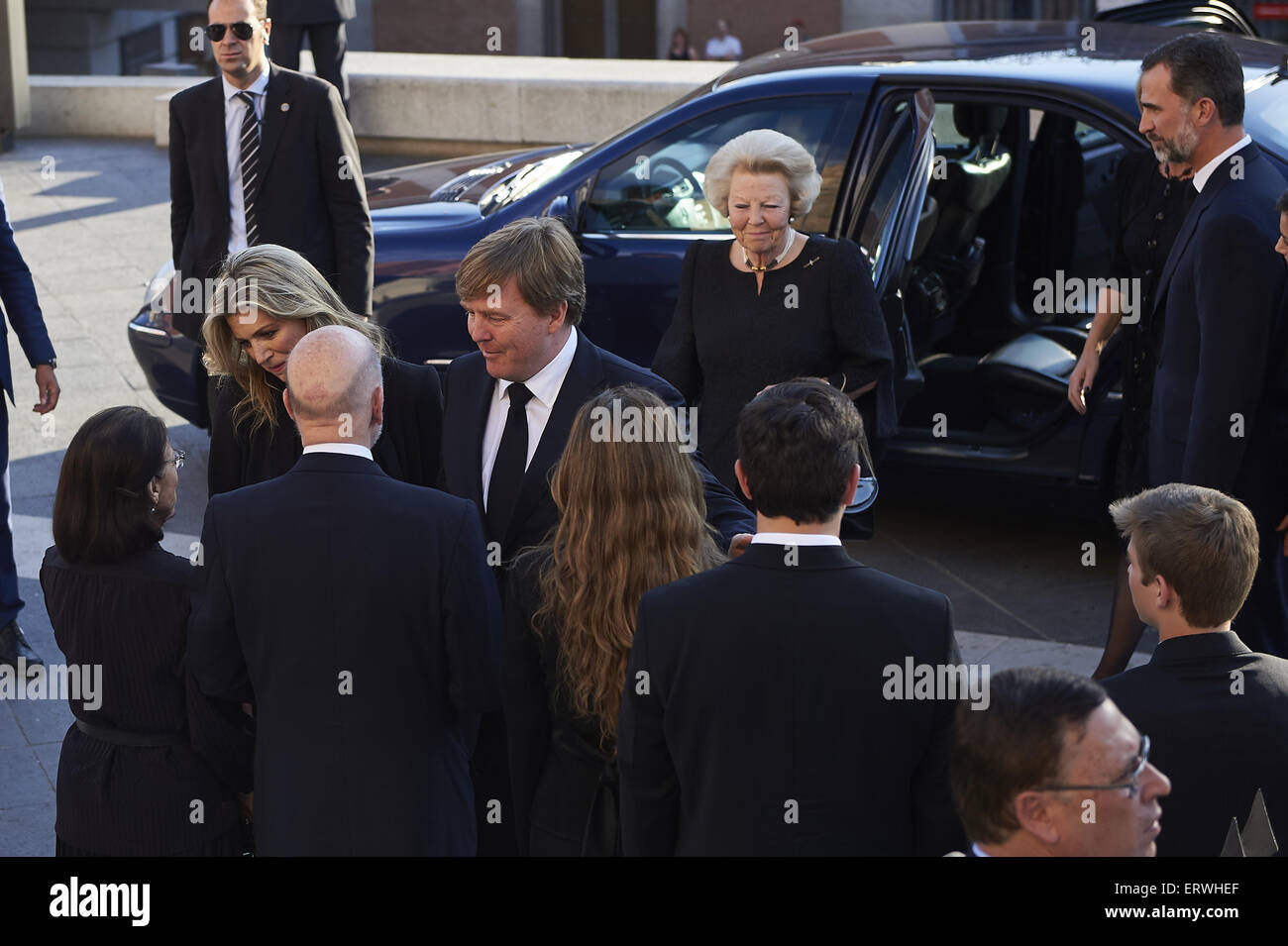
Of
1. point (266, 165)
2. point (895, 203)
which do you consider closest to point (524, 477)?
point (895, 203)

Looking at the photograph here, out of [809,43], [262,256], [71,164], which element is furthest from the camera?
[71,164]

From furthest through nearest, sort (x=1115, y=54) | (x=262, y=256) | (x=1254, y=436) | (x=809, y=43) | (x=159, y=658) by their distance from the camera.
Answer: (x=809, y=43) < (x=1115, y=54) < (x=1254, y=436) < (x=262, y=256) < (x=159, y=658)

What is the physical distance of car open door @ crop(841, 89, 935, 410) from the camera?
559 cm

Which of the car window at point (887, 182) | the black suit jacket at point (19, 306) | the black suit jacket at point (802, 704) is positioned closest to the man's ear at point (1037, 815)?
the black suit jacket at point (802, 704)

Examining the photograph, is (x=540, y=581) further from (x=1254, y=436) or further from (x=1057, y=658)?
(x=1057, y=658)

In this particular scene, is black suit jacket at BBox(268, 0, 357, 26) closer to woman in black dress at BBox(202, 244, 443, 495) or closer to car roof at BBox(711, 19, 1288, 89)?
car roof at BBox(711, 19, 1288, 89)

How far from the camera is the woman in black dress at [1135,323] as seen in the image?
472 centimetres

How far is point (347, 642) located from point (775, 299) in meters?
2.08

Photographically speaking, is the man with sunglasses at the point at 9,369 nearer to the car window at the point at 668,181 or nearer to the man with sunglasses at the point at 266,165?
the man with sunglasses at the point at 266,165

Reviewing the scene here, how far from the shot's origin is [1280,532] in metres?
4.57

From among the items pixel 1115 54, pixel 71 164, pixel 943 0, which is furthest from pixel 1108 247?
pixel 943 0

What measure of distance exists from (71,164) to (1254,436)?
1080 cm

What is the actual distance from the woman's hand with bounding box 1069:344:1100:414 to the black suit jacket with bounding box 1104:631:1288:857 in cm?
229

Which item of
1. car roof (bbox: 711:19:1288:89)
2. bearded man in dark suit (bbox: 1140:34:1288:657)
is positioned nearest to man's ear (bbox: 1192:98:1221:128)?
bearded man in dark suit (bbox: 1140:34:1288:657)
